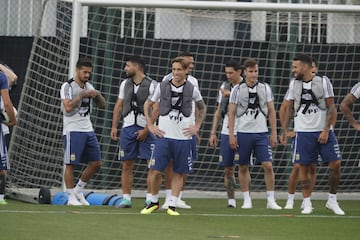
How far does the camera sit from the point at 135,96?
18.4 metres

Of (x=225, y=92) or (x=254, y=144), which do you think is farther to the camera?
(x=225, y=92)

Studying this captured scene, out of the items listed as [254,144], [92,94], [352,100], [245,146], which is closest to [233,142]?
[245,146]

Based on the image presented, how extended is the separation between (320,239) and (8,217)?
4089mm

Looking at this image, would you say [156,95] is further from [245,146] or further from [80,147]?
[245,146]

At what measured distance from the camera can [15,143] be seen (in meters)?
20.9

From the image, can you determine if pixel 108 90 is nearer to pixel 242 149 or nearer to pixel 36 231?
pixel 242 149

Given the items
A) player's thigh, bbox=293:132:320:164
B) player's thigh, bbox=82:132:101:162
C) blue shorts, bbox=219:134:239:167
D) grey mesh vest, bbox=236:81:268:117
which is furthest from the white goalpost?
player's thigh, bbox=293:132:320:164

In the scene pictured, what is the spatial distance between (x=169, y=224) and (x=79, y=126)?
4277 mm

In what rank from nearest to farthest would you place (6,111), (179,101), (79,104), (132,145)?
(179,101) < (6,111) < (132,145) < (79,104)

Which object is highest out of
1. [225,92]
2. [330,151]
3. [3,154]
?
[225,92]

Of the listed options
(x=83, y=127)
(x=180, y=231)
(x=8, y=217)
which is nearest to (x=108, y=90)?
(x=83, y=127)

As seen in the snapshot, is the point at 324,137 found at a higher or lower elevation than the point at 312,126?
lower

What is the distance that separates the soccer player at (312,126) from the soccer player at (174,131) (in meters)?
1.59

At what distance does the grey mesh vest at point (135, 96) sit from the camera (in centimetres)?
1833
